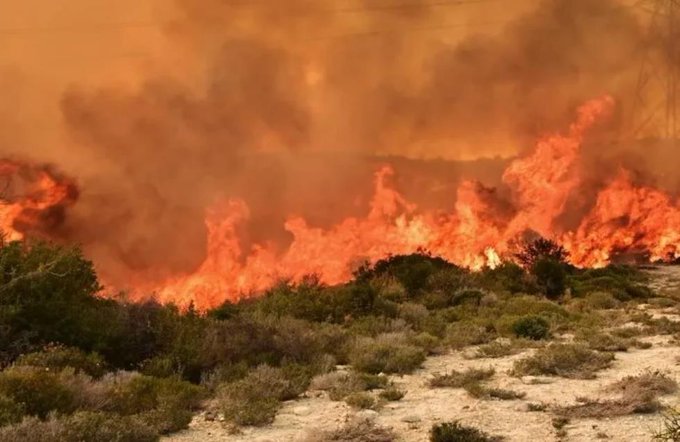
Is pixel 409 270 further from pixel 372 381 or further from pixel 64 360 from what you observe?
pixel 64 360

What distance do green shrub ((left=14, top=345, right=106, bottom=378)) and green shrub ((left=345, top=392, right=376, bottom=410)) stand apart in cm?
438

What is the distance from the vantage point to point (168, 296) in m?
29.8

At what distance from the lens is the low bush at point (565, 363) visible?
45.7 ft

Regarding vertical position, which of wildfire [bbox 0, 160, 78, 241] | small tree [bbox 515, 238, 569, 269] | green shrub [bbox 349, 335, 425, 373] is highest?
wildfire [bbox 0, 160, 78, 241]

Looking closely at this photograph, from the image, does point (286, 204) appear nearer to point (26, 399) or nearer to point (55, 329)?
point (55, 329)

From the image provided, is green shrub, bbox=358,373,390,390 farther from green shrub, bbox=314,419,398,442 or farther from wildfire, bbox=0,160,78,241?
wildfire, bbox=0,160,78,241

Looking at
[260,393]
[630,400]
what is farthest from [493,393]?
[260,393]

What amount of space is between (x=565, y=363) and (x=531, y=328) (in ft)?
14.8

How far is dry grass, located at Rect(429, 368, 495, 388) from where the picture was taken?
13242mm

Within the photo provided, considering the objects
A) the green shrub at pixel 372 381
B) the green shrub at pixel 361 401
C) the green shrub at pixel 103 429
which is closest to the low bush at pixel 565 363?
the green shrub at pixel 372 381

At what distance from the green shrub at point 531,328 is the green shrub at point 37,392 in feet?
39.8

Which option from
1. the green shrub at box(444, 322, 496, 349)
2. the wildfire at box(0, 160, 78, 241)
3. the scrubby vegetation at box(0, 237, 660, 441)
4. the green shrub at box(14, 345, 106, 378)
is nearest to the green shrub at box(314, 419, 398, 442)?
the scrubby vegetation at box(0, 237, 660, 441)

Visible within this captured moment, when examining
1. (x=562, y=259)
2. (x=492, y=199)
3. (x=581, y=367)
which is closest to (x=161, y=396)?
(x=581, y=367)

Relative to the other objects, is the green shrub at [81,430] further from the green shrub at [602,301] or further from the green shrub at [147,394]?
the green shrub at [602,301]
